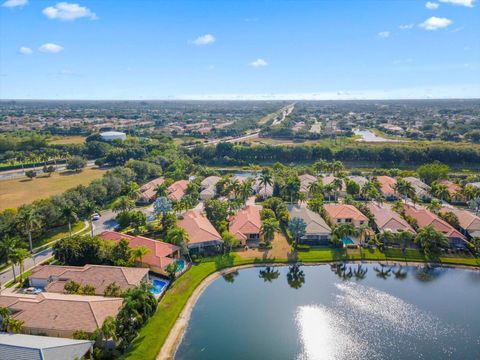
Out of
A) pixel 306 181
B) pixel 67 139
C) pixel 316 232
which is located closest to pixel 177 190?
pixel 306 181

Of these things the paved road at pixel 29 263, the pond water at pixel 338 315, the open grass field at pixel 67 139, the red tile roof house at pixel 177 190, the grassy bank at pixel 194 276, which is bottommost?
the pond water at pixel 338 315

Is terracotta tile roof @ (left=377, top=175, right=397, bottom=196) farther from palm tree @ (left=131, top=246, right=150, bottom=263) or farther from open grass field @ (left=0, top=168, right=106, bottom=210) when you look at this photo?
open grass field @ (left=0, top=168, right=106, bottom=210)

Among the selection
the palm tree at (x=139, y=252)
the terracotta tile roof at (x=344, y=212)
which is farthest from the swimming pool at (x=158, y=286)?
the terracotta tile roof at (x=344, y=212)

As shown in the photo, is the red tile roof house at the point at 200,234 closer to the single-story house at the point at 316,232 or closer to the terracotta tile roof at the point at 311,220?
the single-story house at the point at 316,232

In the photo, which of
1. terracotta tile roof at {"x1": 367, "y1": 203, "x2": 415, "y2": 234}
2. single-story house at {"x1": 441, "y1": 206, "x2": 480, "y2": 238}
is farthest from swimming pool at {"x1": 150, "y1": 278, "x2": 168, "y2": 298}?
single-story house at {"x1": 441, "y1": 206, "x2": 480, "y2": 238}

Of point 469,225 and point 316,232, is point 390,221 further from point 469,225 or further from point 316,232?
point 316,232

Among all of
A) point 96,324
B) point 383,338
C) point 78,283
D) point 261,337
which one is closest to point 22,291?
point 78,283
